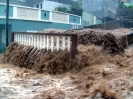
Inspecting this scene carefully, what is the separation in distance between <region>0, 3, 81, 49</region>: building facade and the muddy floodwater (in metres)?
7.31

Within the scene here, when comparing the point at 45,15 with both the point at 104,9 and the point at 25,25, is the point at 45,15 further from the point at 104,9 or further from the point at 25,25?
the point at 104,9

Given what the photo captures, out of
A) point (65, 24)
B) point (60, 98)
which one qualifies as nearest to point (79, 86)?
point (60, 98)

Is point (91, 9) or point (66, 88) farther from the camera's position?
point (91, 9)

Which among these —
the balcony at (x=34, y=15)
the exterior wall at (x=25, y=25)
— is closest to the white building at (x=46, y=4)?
the balcony at (x=34, y=15)

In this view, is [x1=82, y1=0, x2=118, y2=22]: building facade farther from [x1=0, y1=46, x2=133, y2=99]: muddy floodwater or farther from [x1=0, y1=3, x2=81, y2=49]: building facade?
[x1=0, y1=46, x2=133, y2=99]: muddy floodwater

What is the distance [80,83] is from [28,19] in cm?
929

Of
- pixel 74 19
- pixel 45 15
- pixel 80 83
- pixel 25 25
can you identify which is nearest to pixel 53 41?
pixel 80 83

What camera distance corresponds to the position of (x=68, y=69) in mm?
4270

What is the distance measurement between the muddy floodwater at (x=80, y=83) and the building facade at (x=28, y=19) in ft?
24.0

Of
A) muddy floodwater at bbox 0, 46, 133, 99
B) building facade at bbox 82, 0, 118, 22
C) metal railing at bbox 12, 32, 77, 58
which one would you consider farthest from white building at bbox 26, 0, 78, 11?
muddy floodwater at bbox 0, 46, 133, 99

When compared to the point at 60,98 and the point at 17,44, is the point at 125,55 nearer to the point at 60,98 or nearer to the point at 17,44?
the point at 60,98

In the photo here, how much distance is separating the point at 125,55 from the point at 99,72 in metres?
1.66

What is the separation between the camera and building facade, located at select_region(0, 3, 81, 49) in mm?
11172

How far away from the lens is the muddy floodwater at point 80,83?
283 cm
